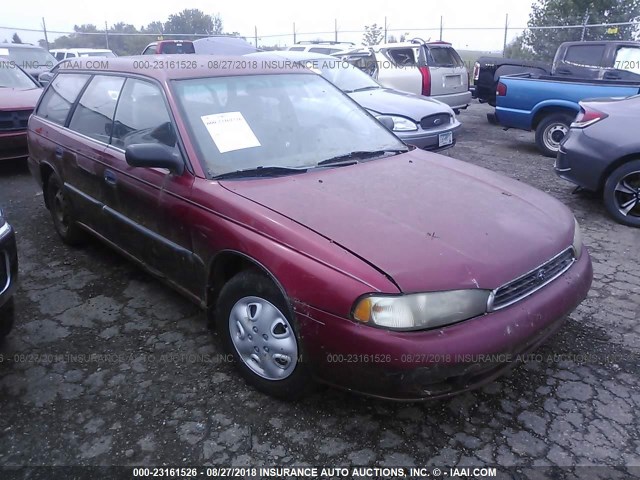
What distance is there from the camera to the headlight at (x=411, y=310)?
82.1 inches

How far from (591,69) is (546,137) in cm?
254

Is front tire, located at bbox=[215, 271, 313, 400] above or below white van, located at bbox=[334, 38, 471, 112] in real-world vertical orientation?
below

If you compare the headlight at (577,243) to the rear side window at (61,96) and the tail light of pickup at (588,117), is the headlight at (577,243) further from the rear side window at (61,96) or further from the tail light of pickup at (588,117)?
the rear side window at (61,96)

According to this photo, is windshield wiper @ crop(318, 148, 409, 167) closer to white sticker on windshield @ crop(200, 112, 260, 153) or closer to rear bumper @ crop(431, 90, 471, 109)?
white sticker on windshield @ crop(200, 112, 260, 153)

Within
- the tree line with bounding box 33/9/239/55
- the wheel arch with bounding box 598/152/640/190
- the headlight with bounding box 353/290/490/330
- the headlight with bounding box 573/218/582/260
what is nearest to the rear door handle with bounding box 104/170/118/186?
the headlight with bounding box 353/290/490/330

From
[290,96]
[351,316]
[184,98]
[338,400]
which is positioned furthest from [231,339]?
[290,96]

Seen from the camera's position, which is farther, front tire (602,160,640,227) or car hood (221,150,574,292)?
front tire (602,160,640,227)

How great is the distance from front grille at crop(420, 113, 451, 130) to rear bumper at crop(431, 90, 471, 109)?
3341 mm

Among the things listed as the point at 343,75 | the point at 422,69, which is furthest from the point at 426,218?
the point at 422,69

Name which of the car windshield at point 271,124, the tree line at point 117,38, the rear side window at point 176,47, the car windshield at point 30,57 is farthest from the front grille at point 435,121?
the tree line at point 117,38

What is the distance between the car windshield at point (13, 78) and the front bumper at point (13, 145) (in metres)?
1.39

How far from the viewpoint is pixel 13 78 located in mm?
7766

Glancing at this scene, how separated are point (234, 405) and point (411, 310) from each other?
111cm

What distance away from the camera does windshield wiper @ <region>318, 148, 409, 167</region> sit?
310 cm
